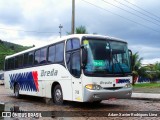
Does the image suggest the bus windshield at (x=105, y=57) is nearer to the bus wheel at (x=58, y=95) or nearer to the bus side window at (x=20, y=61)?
the bus wheel at (x=58, y=95)

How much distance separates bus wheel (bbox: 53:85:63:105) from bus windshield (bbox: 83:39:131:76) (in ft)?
8.04

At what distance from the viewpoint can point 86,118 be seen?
10.5 meters

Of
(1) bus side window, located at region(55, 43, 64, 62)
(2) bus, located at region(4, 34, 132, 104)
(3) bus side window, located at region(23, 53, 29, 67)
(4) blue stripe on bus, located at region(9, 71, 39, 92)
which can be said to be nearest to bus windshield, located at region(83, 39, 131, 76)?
(2) bus, located at region(4, 34, 132, 104)

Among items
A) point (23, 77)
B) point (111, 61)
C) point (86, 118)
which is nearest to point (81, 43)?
point (111, 61)

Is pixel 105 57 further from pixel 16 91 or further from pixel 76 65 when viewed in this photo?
pixel 16 91

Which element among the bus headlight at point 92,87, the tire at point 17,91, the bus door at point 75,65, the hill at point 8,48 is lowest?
the tire at point 17,91

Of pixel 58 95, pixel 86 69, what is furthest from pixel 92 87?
pixel 58 95

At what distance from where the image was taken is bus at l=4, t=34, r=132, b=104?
41.0 ft

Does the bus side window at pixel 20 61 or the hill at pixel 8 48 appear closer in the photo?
the bus side window at pixel 20 61

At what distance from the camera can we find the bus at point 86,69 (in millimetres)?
12492

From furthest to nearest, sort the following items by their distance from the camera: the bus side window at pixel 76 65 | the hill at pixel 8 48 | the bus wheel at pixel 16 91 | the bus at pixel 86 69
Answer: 1. the hill at pixel 8 48
2. the bus wheel at pixel 16 91
3. the bus side window at pixel 76 65
4. the bus at pixel 86 69

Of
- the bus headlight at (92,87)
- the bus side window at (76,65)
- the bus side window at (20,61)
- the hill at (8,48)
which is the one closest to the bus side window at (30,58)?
the bus side window at (20,61)

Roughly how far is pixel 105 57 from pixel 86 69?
3.19 feet

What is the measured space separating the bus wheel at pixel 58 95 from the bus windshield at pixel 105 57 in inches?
96.4
